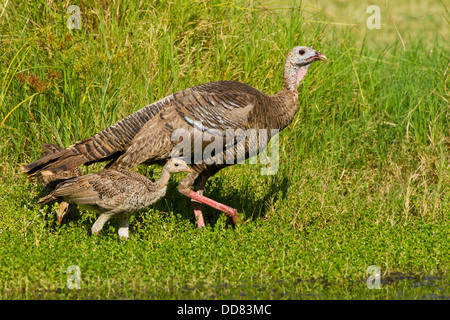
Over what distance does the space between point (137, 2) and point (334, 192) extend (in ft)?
11.2

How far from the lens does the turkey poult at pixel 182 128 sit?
6.15 m

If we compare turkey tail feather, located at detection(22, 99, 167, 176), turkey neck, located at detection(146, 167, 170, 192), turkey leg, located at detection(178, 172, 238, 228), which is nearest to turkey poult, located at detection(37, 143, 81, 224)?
turkey tail feather, located at detection(22, 99, 167, 176)

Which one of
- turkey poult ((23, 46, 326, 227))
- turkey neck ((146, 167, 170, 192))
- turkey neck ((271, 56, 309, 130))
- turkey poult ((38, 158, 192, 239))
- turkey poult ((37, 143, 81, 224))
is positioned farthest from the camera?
turkey neck ((271, 56, 309, 130))

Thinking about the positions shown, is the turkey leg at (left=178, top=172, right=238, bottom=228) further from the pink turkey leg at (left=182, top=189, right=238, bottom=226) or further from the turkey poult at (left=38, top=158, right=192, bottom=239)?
the turkey poult at (left=38, top=158, right=192, bottom=239)

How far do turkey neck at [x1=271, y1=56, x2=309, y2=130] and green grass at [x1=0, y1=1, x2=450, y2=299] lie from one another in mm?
823

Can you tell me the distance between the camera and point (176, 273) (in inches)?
204

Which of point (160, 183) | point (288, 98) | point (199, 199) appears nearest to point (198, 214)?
point (199, 199)

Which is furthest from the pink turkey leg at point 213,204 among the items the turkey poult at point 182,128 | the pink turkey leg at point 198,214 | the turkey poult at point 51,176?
the turkey poult at point 51,176

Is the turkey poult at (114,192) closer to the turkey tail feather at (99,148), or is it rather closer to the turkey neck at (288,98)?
the turkey tail feather at (99,148)

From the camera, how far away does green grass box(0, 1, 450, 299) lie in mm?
5219

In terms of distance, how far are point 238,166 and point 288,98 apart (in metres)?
1.16

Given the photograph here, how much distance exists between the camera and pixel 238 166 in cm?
759
